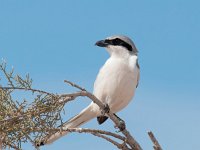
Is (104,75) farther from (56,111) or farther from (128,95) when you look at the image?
(56,111)

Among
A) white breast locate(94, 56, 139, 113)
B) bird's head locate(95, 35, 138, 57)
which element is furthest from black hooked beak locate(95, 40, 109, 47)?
white breast locate(94, 56, 139, 113)

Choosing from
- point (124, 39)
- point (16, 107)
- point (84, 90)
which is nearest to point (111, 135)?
point (84, 90)

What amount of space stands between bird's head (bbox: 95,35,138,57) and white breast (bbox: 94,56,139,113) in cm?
29

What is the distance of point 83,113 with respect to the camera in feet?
19.0

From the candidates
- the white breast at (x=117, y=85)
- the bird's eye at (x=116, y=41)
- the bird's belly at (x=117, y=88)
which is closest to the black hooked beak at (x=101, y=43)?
the bird's eye at (x=116, y=41)

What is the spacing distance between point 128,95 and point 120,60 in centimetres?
43

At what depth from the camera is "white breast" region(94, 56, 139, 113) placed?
5.68 m

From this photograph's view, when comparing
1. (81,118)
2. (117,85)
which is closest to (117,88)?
(117,85)

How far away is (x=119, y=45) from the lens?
6.20 meters

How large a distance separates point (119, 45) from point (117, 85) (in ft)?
2.26

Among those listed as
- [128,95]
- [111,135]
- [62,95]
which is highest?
[128,95]

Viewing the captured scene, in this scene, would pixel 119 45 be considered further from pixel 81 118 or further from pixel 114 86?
pixel 81 118

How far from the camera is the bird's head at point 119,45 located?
20.1 feet

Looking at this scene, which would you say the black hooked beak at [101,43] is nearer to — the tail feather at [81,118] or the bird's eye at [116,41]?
the bird's eye at [116,41]
